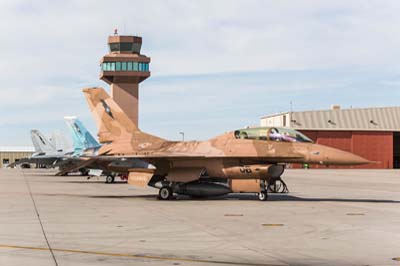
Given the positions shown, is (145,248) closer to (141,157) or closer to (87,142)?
(141,157)

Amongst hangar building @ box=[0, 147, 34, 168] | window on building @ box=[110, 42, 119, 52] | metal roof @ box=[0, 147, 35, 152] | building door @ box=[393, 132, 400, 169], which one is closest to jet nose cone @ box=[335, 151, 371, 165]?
building door @ box=[393, 132, 400, 169]

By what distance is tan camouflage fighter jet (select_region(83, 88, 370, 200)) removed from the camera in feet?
71.3

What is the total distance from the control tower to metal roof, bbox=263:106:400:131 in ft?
100

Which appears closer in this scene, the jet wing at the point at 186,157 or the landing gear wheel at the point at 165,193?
the jet wing at the point at 186,157

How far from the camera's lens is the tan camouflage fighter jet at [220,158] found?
71.3 ft

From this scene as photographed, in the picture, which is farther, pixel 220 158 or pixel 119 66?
pixel 119 66

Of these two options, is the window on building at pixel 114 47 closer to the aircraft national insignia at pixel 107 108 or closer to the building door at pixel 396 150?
the building door at pixel 396 150

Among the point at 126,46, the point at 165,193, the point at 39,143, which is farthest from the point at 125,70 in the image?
the point at 165,193

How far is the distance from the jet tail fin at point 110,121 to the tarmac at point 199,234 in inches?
212

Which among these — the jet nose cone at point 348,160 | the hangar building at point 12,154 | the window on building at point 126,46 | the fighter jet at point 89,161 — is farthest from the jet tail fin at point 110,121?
the hangar building at point 12,154

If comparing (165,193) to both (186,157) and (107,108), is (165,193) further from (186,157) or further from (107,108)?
(107,108)

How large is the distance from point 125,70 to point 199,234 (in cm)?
9090

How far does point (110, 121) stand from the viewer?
87.2 ft

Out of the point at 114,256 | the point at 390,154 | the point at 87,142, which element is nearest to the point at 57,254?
the point at 114,256
